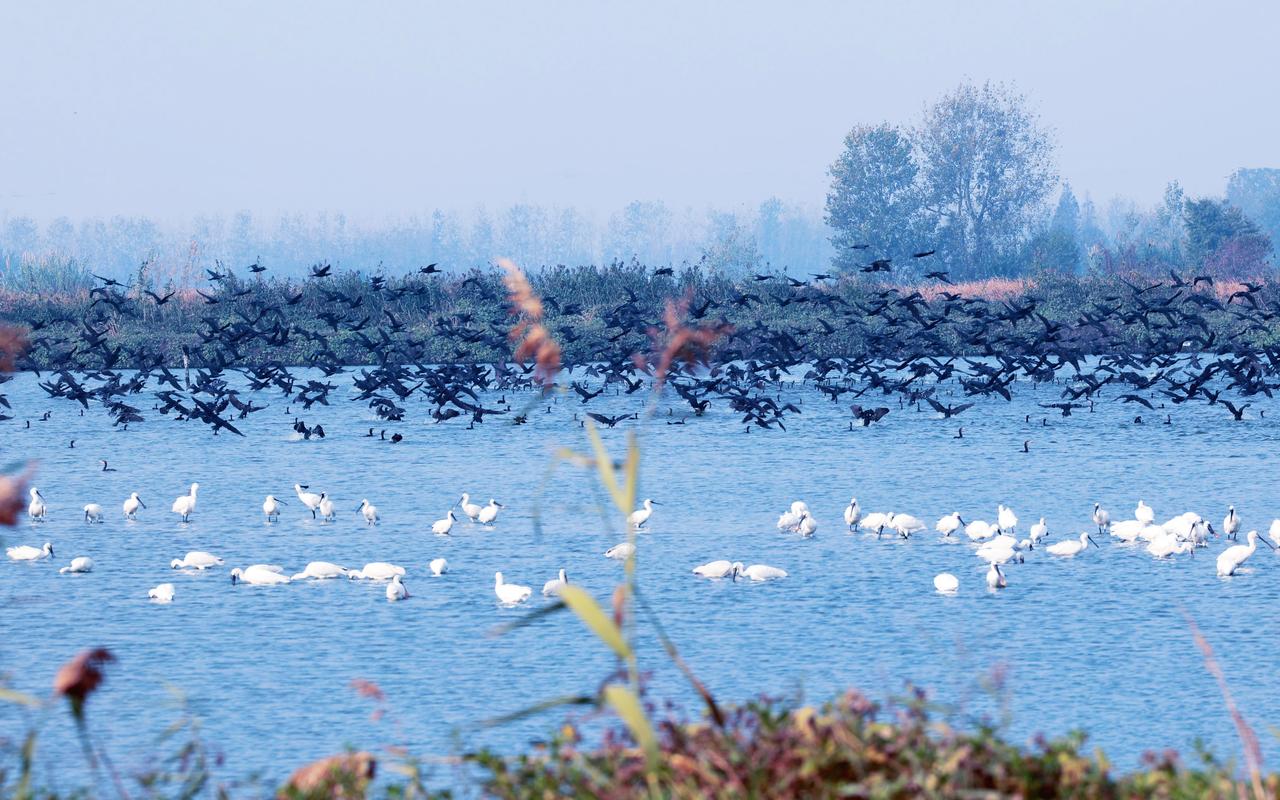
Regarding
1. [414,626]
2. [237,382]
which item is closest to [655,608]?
[414,626]

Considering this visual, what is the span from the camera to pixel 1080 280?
62.0 metres

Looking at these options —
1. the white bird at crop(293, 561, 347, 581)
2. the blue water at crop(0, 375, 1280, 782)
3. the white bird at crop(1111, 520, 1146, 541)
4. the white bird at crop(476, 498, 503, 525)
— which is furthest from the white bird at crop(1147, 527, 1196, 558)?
the white bird at crop(293, 561, 347, 581)

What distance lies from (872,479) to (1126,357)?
60.6 ft

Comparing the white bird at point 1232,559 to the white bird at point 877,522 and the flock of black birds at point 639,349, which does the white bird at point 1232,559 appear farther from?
the flock of black birds at point 639,349

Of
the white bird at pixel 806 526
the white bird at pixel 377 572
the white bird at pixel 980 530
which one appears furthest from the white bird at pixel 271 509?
the white bird at pixel 980 530

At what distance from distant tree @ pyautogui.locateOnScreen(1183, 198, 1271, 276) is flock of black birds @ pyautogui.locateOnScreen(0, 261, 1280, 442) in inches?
901

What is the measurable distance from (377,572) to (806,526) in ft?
Answer: 17.2

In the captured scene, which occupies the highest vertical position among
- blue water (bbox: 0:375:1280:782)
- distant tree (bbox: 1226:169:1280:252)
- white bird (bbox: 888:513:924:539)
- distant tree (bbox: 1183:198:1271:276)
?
distant tree (bbox: 1226:169:1280:252)

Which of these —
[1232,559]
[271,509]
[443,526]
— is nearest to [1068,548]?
[1232,559]

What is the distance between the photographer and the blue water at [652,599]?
1136 cm

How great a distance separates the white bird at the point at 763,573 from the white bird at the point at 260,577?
4277 millimetres

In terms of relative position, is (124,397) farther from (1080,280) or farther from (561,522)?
(1080,280)

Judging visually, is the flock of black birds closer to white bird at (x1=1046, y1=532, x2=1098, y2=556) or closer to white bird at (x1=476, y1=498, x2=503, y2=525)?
white bird at (x1=476, y1=498, x2=503, y2=525)

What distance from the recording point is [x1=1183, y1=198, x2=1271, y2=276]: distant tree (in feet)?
277
